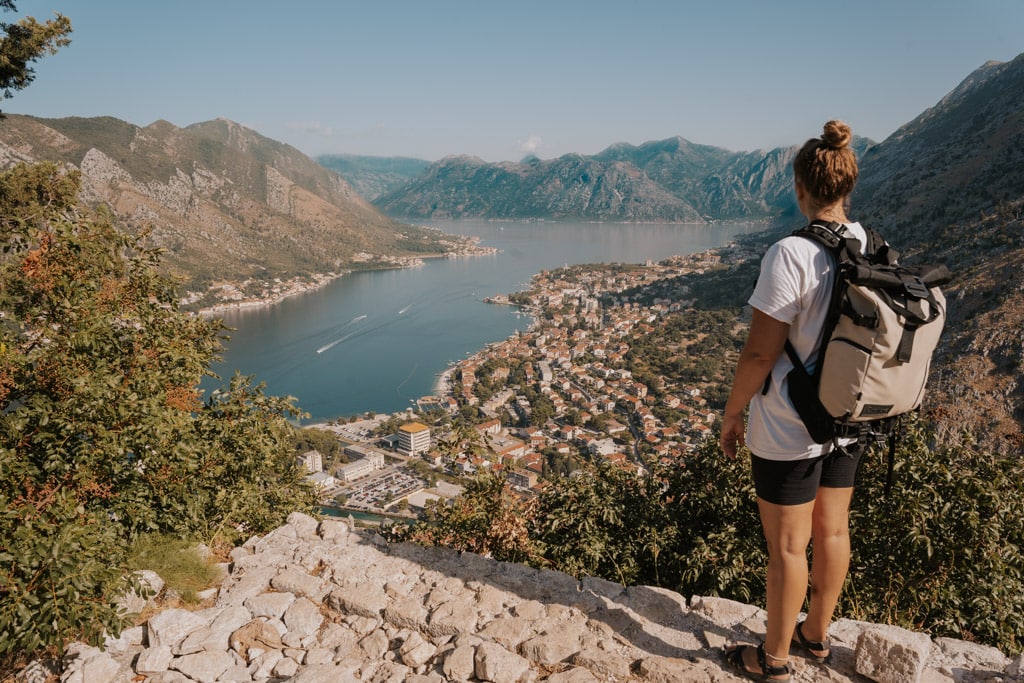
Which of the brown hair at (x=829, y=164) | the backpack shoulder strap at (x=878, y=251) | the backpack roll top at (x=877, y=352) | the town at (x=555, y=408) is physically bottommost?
the town at (x=555, y=408)

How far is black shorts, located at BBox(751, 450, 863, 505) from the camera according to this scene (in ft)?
5.29

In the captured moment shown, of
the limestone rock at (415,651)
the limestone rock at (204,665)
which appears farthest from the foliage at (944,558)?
the limestone rock at (204,665)

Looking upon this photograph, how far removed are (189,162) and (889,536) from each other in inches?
4573

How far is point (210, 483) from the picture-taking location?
3.92 meters

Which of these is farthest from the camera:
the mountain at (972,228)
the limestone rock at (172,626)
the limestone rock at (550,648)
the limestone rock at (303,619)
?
the mountain at (972,228)

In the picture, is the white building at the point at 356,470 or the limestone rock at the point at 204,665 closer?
the limestone rock at the point at 204,665

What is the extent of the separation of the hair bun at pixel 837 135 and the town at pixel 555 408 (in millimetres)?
2748

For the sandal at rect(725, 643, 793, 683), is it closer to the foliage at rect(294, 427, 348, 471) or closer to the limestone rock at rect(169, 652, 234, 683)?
the limestone rock at rect(169, 652, 234, 683)

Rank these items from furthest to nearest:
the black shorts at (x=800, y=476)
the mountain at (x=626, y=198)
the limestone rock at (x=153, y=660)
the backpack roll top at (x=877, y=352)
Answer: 1. the mountain at (x=626, y=198)
2. the limestone rock at (x=153, y=660)
3. the black shorts at (x=800, y=476)
4. the backpack roll top at (x=877, y=352)

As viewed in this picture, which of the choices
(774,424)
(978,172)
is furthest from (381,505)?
(978,172)

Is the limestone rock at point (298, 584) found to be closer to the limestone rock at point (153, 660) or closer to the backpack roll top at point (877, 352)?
the limestone rock at point (153, 660)

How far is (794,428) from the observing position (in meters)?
1.55

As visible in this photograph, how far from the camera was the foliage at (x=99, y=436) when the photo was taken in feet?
6.76

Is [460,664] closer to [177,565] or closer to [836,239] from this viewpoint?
[177,565]
